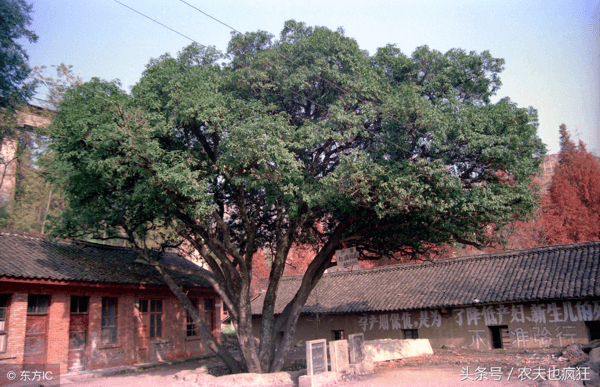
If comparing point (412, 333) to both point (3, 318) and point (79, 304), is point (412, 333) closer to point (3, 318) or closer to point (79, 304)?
point (79, 304)

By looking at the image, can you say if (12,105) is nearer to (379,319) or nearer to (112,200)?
(112,200)

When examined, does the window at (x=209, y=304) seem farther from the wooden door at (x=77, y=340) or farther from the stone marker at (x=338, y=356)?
the stone marker at (x=338, y=356)

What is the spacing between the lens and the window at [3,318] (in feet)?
41.7

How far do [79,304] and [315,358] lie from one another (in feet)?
30.8

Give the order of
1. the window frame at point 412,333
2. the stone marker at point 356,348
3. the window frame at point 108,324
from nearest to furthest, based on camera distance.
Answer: the stone marker at point 356,348 → the window frame at point 108,324 → the window frame at point 412,333

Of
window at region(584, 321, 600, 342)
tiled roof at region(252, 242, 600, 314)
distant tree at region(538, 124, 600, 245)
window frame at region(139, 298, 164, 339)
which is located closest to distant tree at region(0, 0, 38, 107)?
window frame at region(139, 298, 164, 339)

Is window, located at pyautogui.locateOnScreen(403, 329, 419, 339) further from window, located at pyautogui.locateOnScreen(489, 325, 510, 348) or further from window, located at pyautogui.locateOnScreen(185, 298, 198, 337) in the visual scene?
window, located at pyautogui.locateOnScreen(185, 298, 198, 337)

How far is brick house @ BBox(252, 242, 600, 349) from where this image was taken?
54.4ft

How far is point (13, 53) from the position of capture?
20797 millimetres

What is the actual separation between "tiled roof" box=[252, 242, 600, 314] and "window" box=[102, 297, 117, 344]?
29.7 ft

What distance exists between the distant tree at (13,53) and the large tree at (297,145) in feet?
Answer: 40.0

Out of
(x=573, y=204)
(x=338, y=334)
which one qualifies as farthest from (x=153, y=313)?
(x=573, y=204)

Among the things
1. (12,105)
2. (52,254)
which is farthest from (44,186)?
(52,254)

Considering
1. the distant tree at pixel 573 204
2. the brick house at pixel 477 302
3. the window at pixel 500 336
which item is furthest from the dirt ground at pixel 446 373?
the distant tree at pixel 573 204
